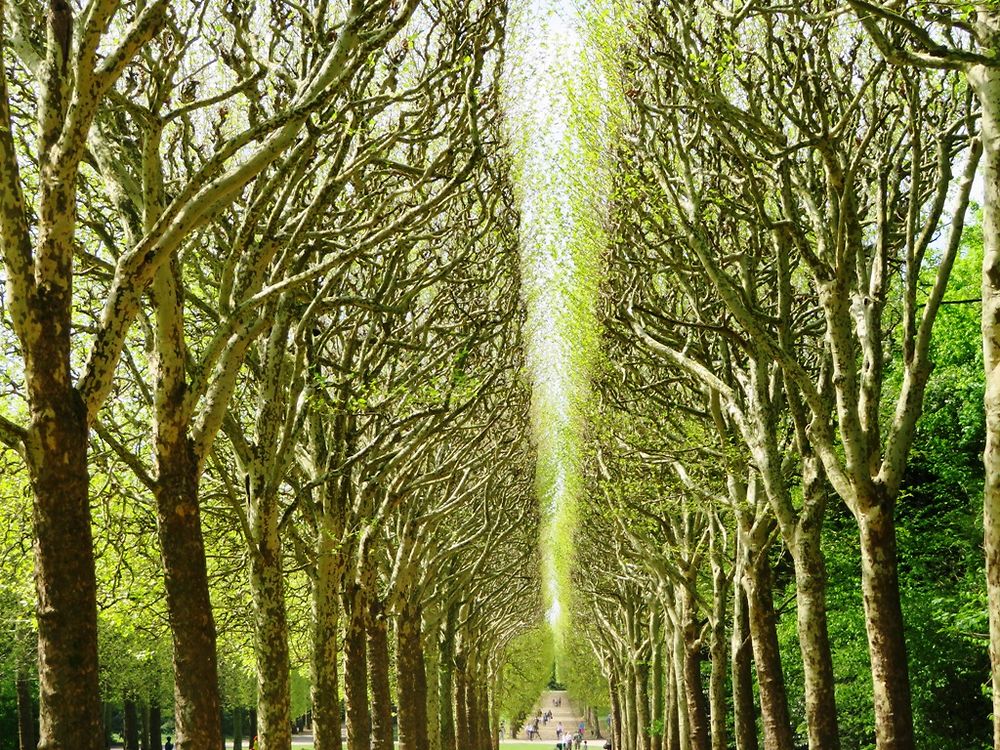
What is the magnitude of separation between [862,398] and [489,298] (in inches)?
406

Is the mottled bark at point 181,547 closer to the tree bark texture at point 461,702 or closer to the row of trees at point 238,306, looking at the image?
the row of trees at point 238,306

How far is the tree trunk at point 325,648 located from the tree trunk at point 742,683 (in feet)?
21.9

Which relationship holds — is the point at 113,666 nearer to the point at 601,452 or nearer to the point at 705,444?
the point at 601,452

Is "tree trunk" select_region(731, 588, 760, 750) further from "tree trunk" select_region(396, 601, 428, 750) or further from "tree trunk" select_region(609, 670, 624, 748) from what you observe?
"tree trunk" select_region(609, 670, 624, 748)

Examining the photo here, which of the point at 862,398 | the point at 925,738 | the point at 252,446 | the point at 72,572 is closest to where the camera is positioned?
the point at 72,572

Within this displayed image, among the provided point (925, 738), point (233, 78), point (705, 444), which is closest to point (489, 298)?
point (705, 444)

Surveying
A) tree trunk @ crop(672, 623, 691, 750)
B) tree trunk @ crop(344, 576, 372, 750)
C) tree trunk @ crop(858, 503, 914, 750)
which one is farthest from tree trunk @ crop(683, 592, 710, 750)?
tree trunk @ crop(858, 503, 914, 750)

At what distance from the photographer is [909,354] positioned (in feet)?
34.0

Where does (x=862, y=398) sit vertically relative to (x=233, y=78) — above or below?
below

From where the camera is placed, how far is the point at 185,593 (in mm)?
8547

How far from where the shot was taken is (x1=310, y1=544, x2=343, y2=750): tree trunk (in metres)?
14.6

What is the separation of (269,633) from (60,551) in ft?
21.4

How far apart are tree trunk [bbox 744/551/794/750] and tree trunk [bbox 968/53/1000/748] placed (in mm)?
8453

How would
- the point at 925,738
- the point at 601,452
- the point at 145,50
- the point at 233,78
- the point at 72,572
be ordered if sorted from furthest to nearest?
the point at 925,738, the point at 601,452, the point at 233,78, the point at 145,50, the point at 72,572
